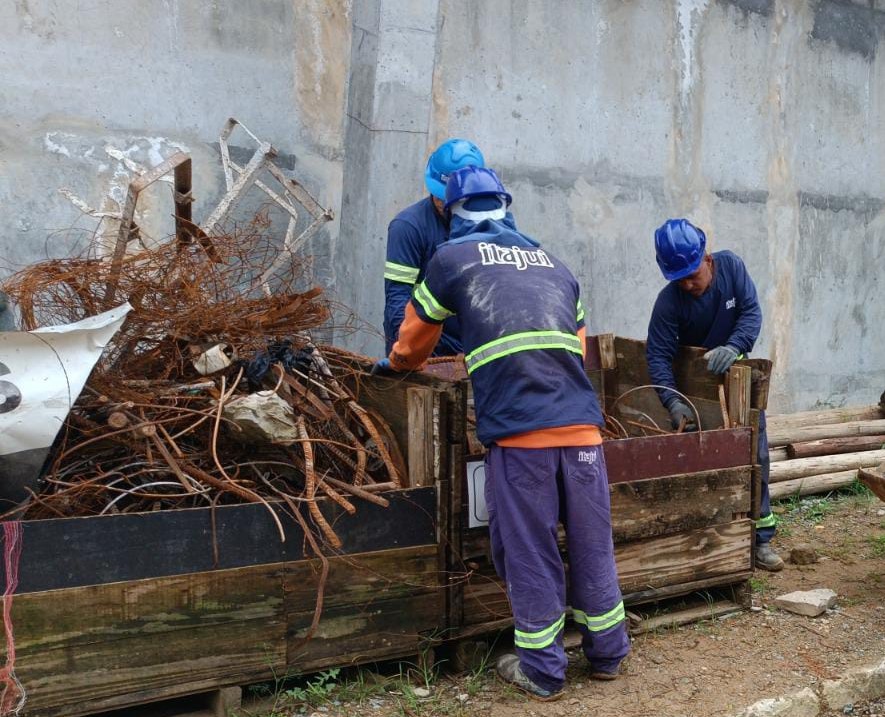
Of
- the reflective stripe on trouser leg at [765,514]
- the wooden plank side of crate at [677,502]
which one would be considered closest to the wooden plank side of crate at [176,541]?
the wooden plank side of crate at [677,502]

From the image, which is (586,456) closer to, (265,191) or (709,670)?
(709,670)

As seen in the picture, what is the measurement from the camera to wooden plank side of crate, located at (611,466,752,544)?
4.14 meters

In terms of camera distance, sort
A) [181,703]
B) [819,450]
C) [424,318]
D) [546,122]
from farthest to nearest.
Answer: [819,450], [546,122], [424,318], [181,703]

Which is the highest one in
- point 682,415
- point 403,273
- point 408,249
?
point 408,249

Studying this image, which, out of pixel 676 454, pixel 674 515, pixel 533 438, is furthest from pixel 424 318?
pixel 674 515

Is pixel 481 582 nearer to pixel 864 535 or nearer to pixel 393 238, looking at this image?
pixel 393 238

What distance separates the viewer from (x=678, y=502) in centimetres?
431

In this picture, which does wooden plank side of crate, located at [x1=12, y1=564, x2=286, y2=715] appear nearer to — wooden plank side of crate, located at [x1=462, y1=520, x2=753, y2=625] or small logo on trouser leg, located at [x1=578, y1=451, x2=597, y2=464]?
wooden plank side of crate, located at [x1=462, y1=520, x2=753, y2=625]

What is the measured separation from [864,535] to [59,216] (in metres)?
5.17

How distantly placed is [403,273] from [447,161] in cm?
60

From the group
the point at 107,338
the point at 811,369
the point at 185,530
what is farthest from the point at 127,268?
the point at 811,369

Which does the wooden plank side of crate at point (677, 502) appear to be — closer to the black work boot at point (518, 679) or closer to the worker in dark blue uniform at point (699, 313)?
the black work boot at point (518, 679)

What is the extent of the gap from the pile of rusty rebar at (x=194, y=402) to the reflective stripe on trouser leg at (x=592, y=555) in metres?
0.71

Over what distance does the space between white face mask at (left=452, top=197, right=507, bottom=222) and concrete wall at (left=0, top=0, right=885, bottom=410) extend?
1.96 metres
